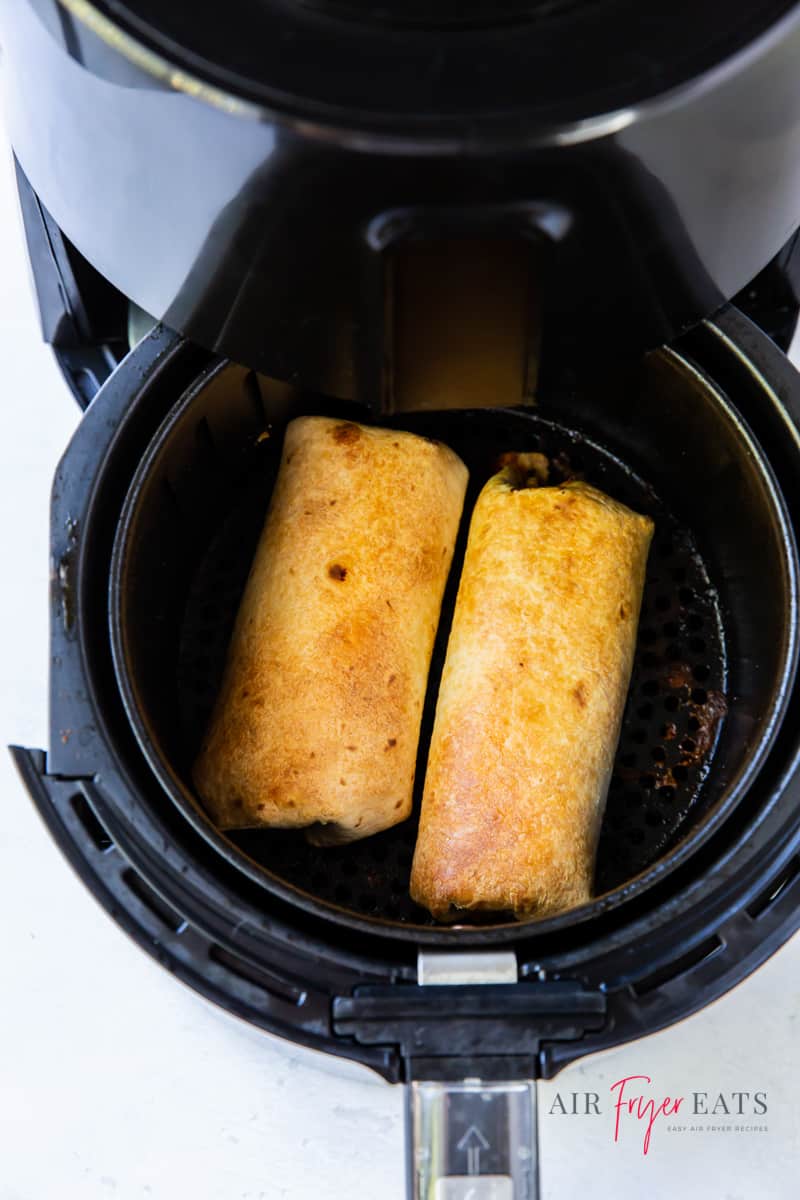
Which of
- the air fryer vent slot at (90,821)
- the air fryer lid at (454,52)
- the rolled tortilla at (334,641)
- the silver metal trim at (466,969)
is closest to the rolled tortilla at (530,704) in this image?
the rolled tortilla at (334,641)

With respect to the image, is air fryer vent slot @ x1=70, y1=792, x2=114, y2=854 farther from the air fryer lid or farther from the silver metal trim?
the air fryer lid

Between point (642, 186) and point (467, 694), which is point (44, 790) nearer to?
point (467, 694)

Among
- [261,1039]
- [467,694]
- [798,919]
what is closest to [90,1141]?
[261,1039]

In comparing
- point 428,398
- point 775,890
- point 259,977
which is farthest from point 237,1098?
point 428,398

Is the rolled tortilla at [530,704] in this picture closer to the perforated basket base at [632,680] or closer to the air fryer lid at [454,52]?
the perforated basket base at [632,680]

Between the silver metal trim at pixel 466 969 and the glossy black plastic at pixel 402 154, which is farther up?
the glossy black plastic at pixel 402 154

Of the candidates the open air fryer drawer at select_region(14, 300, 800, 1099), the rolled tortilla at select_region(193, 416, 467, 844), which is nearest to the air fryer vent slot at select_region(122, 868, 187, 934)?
the open air fryer drawer at select_region(14, 300, 800, 1099)

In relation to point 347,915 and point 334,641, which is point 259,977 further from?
point 334,641
